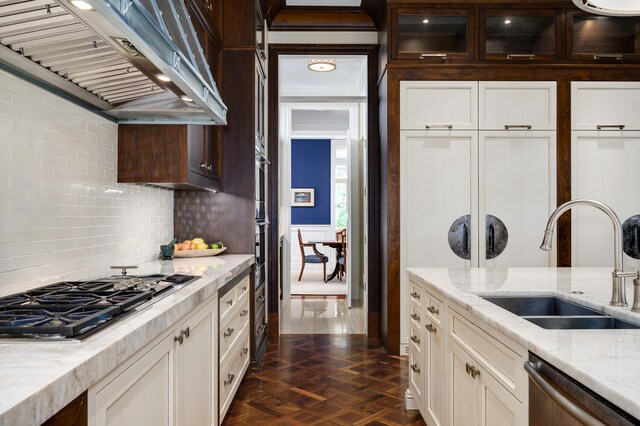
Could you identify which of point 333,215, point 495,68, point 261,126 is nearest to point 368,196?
point 261,126

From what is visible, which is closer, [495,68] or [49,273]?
[49,273]

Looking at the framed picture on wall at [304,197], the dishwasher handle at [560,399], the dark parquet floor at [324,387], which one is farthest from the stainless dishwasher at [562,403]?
the framed picture on wall at [304,197]

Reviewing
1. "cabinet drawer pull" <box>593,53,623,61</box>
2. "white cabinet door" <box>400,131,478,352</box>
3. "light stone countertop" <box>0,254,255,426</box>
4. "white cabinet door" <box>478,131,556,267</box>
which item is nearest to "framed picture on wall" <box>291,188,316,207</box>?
"white cabinet door" <box>400,131,478,352</box>

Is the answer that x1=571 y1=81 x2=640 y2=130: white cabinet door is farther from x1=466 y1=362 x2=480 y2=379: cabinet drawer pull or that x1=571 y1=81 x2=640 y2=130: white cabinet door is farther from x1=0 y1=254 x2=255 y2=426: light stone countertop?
x1=0 y1=254 x2=255 y2=426: light stone countertop

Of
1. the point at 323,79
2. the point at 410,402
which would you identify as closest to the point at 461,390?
A: the point at 410,402

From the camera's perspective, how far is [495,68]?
13.4ft

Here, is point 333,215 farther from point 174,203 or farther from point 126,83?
point 126,83

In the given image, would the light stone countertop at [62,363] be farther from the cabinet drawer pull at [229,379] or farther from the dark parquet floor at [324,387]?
the dark parquet floor at [324,387]

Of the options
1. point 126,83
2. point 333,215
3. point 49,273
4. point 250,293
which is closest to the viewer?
point 49,273

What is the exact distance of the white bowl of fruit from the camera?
10.7ft

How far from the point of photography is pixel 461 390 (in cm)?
192

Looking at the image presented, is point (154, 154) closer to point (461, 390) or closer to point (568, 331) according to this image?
point (461, 390)

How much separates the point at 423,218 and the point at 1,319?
335 cm

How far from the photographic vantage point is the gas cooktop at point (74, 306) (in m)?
1.11
